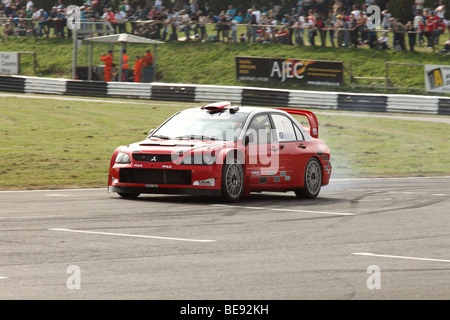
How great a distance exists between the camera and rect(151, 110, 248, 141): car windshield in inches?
460

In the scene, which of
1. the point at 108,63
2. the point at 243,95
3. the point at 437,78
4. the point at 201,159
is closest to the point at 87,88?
the point at 108,63

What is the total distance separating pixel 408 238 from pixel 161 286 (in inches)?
142

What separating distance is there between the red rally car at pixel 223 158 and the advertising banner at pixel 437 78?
22.2 metres

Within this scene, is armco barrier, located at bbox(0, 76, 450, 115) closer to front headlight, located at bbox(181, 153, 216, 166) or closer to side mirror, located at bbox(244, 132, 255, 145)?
side mirror, located at bbox(244, 132, 255, 145)

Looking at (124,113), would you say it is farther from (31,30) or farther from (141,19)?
(31,30)

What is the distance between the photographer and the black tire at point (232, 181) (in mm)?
11031

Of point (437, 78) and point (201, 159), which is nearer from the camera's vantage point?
point (201, 159)

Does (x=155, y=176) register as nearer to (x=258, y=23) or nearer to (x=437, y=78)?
(x=437, y=78)

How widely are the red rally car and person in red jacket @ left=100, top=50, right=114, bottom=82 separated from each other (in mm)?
24650

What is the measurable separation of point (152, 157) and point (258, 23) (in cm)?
3002

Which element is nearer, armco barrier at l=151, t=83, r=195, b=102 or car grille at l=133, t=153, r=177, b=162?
car grille at l=133, t=153, r=177, b=162

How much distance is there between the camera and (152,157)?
11.2m

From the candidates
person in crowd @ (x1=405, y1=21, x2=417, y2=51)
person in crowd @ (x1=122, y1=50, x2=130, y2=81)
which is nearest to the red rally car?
person in crowd @ (x1=405, y1=21, x2=417, y2=51)
